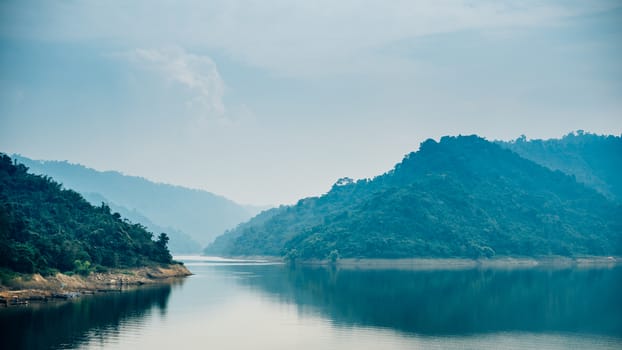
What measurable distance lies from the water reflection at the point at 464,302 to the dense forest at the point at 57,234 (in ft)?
72.9

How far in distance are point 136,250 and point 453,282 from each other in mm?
56449

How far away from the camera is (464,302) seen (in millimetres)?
92500

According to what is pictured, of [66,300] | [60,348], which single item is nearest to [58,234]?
[66,300]

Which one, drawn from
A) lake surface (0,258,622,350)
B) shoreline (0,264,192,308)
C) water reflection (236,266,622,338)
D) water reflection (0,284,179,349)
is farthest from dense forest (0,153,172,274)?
→ water reflection (236,266,622,338)

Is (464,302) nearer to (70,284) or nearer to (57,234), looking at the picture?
(70,284)

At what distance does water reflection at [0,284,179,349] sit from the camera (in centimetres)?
5784

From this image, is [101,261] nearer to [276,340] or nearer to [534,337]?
[276,340]

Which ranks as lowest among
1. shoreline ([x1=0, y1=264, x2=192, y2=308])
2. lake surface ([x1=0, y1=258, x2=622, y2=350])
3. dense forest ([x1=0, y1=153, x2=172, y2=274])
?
lake surface ([x1=0, y1=258, x2=622, y2=350])

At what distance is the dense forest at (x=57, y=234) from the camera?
90188 millimetres

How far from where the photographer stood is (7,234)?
8988 centimetres

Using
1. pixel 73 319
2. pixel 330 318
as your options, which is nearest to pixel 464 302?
pixel 330 318

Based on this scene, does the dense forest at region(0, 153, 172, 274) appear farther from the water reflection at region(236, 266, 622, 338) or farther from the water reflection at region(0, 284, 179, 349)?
the water reflection at region(236, 266, 622, 338)

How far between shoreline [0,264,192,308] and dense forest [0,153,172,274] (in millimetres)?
1319

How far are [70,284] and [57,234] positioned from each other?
460 inches
